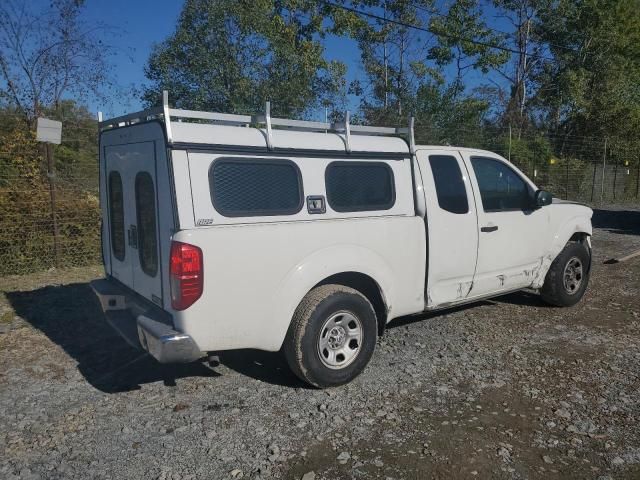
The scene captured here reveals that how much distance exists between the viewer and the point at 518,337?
5387 millimetres

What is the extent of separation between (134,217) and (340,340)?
188cm

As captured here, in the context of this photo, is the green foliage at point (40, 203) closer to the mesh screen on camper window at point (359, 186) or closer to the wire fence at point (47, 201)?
the wire fence at point (47, 201)

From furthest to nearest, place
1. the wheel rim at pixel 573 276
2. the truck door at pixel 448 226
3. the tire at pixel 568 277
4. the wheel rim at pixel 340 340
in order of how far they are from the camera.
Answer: the wheel rim at pixel 573 276
the tire at pixel 568 277
the truck door at pixel 448 226
the wheel rim at pixel 340 340

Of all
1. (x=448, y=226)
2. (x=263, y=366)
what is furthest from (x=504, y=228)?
(x=263, y=366)

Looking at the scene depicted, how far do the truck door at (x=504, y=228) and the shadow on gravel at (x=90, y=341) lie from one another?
283cm

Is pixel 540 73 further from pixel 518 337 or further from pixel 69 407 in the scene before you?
pixel 69 407

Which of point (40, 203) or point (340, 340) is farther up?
point (40, 203)

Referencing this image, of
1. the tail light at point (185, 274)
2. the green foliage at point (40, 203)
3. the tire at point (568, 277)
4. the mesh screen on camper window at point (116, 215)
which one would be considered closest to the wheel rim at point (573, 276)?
the tire at point (568, 277)

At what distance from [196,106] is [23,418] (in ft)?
33.7

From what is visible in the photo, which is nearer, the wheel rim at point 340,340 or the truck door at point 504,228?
the wheel rim at point 340,340

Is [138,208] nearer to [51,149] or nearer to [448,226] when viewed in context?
[448,226]

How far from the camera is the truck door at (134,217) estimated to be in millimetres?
3903

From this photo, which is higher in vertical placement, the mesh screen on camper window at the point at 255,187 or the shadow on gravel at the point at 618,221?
the mesh screen on camper window at the point at 255,187

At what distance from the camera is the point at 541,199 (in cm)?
564
